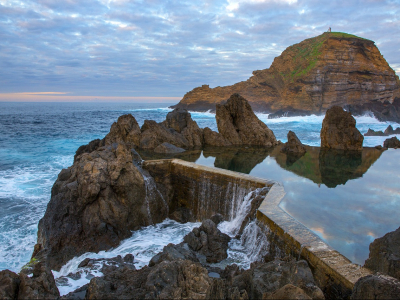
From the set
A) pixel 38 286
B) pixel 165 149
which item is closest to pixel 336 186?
pixel 38 286

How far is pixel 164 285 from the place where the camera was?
3588mm

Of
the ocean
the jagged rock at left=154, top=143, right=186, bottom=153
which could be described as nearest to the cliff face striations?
the ocean

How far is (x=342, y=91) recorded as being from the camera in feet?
183

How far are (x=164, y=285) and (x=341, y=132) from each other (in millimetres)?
15265

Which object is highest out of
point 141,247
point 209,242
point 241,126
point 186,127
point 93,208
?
point 241,126

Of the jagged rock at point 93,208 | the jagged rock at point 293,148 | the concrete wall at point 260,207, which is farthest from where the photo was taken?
the jagged rock at point 293,148

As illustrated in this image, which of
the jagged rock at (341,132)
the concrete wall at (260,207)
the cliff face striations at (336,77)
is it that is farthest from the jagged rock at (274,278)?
the cliff face striations at (336,77)

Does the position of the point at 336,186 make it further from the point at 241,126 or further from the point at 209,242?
the point at 241,126

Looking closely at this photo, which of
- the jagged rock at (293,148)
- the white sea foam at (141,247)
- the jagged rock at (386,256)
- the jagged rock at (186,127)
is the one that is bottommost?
the white sea foam at (141,247)

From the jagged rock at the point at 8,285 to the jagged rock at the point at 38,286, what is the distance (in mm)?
50

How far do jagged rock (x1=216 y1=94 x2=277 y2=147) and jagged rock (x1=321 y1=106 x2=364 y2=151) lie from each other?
3184mm

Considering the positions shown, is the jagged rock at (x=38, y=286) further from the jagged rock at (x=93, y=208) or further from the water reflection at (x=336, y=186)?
the water reflection at (x=336, y=186)

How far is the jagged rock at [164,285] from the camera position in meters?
3.38

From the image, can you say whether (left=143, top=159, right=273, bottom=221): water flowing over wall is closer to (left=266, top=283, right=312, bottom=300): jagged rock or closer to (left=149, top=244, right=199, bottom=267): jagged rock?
(left=149, top=244, right=199, bottom=267): jagged rock
